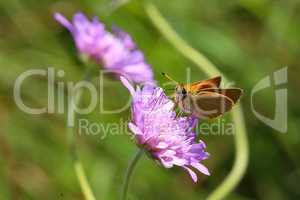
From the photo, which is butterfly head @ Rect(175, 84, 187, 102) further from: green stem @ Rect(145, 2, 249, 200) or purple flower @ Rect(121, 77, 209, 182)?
green stem @ Rect(145, 2, 249, 200)

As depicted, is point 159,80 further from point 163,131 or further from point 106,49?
point 163,131

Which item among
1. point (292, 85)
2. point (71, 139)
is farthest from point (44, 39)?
point (71, 139)

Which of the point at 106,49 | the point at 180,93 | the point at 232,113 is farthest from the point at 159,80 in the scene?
the point at 180,93

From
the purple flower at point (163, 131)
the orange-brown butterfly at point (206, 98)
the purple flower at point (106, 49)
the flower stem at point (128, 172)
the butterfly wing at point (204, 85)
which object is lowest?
the flower stem at point (128, 172)

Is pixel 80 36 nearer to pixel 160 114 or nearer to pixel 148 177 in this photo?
pixel 160 114

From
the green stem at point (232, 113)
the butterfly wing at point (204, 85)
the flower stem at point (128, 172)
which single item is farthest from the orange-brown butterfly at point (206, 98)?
the green stem at point (232, 113)

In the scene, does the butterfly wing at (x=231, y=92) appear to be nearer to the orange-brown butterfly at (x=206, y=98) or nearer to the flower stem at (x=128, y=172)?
the orange-brown butterfly at (x=206, y=98)

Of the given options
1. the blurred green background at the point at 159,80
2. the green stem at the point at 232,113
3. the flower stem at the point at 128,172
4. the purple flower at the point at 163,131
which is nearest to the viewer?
the flower stem at the point at 128,172

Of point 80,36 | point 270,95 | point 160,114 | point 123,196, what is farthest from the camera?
point 270,95
